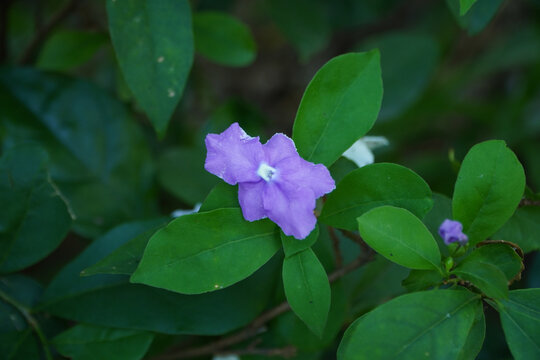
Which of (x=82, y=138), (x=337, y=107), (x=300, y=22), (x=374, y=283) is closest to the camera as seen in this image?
(x=337, y=107)

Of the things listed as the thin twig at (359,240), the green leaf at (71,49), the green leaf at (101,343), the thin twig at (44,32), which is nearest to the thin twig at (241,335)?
the thin twig at (359,240)

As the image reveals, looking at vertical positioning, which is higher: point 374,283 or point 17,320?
point 17,320

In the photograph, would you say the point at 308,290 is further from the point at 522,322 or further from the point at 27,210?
the point at 27,210

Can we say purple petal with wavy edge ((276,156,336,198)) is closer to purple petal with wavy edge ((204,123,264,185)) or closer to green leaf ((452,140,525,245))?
purple petal with wavy edge ((204,123,264,185))

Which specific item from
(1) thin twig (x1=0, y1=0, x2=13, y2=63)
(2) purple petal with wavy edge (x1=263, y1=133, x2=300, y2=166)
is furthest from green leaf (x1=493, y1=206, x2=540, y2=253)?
(1) thin twig (x1=0, y1=0, x2=13, y2=63)

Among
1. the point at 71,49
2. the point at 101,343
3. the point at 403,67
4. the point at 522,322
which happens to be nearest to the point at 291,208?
the point at 522,322

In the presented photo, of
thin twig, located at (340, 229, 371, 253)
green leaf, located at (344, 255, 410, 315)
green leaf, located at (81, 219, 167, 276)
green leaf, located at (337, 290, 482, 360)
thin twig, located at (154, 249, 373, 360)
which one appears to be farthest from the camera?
green leaf, located at (344, 255, 410, 315)
